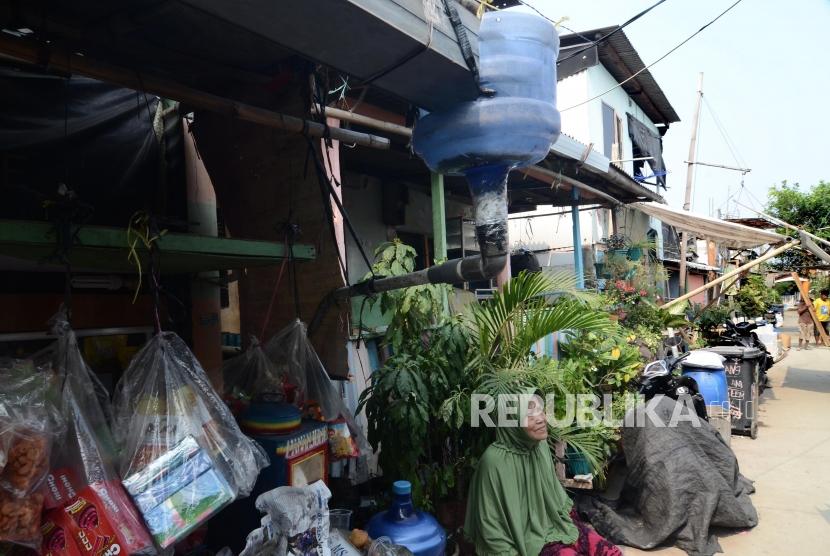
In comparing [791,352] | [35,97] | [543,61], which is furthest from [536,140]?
[791,352]

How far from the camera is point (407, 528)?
2.89 m

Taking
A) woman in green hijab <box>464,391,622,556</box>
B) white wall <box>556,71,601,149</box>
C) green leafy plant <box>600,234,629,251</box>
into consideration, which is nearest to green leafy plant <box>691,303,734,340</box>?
green leafy plant <box>600,234,629,251</box>

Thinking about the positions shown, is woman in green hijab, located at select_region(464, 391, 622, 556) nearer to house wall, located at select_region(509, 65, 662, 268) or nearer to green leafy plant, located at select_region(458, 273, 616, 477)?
green leafy plant, located at select_region(458, 273, 616, 477)

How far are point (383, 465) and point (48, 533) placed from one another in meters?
1.97

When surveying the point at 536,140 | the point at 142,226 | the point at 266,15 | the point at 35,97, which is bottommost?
the point at 142,226

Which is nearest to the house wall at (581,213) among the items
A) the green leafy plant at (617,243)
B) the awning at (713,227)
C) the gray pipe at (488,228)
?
the green leafy plant at (617,243)

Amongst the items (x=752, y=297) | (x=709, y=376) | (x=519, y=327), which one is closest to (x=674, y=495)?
(x=519, y=327)

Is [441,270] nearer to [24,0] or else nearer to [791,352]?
[24,0]

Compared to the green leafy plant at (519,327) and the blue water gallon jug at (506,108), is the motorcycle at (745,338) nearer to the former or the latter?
the green leafy plant at (519,327)

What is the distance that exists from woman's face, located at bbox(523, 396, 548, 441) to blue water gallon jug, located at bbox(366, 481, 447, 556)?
2.56ft

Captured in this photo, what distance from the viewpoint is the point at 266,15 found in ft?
5.54

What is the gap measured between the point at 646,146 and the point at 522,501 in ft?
52.7

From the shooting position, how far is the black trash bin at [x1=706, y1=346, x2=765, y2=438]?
21.1 ft

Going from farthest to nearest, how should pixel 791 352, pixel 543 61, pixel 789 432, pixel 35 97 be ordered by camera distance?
1. pixel 791 352
2. pixel 789 432
3. pixel 35 97
4. pixel 543 61
